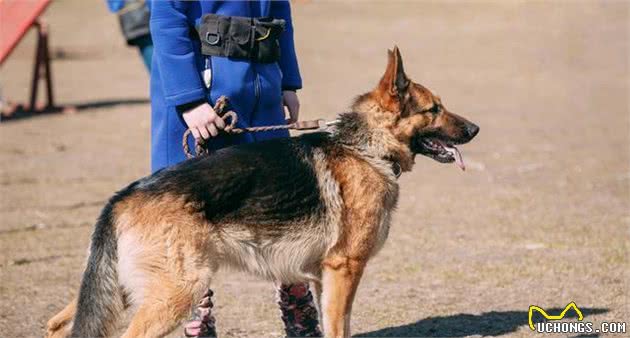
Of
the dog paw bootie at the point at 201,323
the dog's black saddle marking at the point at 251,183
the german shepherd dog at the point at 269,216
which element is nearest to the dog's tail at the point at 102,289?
the german shepherd dog at the point at 269,216

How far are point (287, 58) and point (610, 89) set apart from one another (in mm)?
14366

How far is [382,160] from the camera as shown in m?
5.30

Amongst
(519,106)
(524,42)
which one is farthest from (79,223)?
(524,42)

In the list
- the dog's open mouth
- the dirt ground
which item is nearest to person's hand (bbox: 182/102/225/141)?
the dog's open mouth

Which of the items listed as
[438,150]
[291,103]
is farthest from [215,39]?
[438,150]

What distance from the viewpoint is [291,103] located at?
5965mm

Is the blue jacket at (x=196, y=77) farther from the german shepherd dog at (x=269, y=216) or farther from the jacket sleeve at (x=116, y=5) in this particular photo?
the jacket sleeve at (x=116, y=5)

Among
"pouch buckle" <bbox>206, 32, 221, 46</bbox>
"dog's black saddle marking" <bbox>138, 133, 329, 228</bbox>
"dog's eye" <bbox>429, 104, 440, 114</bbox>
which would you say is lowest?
"dog's black saddle marking" <bbox>138, 133, 329, 228</bbox>

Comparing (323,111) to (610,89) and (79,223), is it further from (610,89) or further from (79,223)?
(79,223)

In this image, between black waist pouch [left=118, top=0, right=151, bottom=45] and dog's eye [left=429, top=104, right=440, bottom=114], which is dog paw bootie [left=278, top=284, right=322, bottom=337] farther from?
black waist pouch [left=118, top=0, right=151, bottom=45]

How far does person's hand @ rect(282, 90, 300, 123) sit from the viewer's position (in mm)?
5934

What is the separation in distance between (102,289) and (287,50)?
5.67 ft

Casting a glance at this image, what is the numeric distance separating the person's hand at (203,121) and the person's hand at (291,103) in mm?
651

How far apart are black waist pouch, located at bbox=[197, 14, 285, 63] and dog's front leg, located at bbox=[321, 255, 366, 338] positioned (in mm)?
1103
